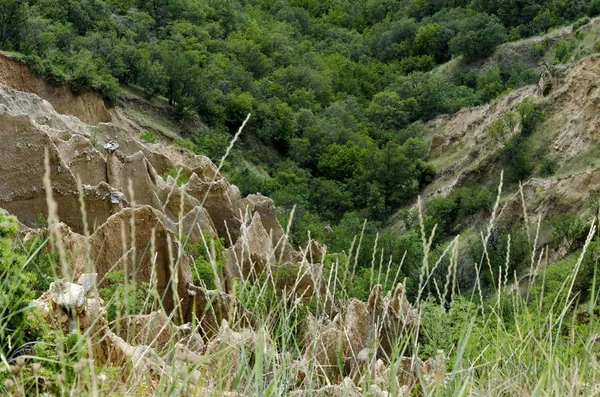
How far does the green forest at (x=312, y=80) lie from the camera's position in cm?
4434

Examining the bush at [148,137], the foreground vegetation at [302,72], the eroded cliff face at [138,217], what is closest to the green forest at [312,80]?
the foreground vegetation at [302,72]

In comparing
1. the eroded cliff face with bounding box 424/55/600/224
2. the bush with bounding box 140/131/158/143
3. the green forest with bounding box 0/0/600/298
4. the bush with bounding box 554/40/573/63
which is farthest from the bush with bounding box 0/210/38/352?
the bush with bounding box 554/40/573/63

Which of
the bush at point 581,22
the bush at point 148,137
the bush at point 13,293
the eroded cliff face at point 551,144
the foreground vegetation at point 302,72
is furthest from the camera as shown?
the bush at point 581,22

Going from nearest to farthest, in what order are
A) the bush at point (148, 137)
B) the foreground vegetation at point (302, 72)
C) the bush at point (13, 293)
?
the bush at point (13, 293), the bush at point (148, 137), the foreground vegetation at point (302, 72)

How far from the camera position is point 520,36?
86.1 meters

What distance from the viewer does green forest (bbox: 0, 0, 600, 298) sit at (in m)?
44.3

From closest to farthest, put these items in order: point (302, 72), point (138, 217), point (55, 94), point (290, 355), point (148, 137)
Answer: point (290, 355), point (138, 217), point (55, 94), point (148, 137), point (302, 72)

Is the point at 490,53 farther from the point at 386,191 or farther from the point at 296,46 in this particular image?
the point at 386,191

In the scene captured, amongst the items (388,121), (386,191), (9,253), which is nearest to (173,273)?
(9,253)

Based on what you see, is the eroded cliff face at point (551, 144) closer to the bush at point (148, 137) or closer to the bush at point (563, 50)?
the bush at point (563, 50)

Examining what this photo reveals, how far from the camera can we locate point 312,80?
Result: 86.5 meters

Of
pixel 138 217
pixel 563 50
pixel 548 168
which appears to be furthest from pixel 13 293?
pixel 563 50

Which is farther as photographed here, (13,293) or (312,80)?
(312,80)

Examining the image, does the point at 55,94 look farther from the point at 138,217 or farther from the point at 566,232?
the point at 566,232
